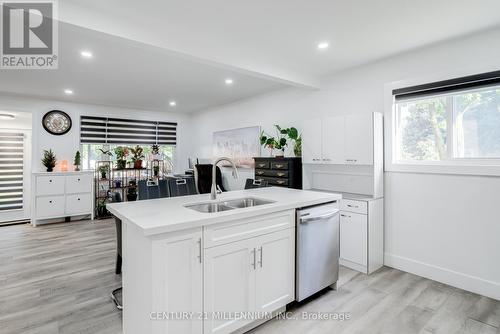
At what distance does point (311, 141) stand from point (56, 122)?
5.52 meters

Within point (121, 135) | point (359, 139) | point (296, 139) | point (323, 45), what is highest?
point (323, 45)

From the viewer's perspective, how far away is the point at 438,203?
293 cm

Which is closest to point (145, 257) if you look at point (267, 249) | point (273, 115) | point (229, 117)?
point (267, 249)

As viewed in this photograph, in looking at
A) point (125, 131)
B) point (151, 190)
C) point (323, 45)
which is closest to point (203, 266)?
point (151, 190)

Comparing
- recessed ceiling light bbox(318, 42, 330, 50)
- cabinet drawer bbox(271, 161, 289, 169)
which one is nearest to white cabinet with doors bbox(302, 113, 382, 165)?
cabinet drawer bbox(271, 161, 289, 169)

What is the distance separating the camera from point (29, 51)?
3.06 m

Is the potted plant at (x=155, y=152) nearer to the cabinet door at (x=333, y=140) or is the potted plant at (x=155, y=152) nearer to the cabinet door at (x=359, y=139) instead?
the cabinet door at (x=333, y=140)

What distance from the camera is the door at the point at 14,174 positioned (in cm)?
561

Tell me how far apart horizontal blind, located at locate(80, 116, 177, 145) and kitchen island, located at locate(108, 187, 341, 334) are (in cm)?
491

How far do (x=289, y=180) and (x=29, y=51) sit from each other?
373cm

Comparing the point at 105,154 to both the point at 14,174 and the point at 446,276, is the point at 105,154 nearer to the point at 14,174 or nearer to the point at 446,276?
the point at 14,174

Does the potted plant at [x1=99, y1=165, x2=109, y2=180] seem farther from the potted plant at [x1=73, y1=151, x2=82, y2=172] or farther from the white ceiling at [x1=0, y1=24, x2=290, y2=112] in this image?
the white ceiling at [x1=0, y1=24, x2=290, y2=112]

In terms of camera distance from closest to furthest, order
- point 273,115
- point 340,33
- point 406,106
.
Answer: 1. point 340,33
2. point 406,106
3. point 273,115

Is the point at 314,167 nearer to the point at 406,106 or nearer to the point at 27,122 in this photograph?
the point at 406,106
